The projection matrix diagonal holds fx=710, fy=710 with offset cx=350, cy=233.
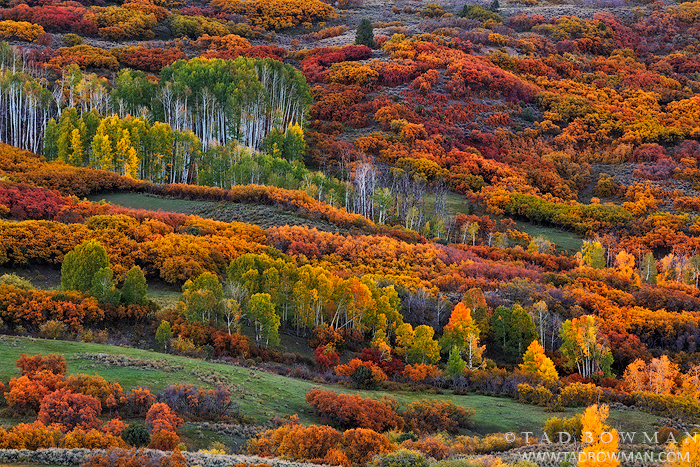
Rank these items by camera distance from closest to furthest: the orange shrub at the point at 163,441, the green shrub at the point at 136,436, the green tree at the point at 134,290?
the orange shrub at the point at 163,441 → the green shrub at the point at 136,436 → the green tree at the point at 134,290

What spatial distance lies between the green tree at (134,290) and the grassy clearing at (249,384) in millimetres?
6053

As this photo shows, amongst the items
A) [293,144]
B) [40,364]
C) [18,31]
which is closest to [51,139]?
[293,144]

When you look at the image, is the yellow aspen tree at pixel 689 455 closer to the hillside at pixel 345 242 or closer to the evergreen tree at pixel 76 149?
the hillside at pixel 345 242

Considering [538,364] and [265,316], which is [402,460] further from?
[538,364]

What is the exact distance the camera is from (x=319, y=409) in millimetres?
30234

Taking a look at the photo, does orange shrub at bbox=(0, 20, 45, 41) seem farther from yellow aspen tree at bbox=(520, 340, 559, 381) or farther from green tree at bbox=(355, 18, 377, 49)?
yellow aspen tree at bbox=(520, 340, 559, 381)

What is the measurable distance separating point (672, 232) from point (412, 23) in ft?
280

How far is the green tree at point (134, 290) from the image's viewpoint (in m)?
39.8

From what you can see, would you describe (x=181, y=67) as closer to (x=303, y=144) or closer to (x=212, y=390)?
(x=303, y=144)

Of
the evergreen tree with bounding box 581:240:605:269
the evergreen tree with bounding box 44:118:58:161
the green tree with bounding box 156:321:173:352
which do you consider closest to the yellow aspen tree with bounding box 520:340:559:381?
the green tree with bounding box 156:321:173:352

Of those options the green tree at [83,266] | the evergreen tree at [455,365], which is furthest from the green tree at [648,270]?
the green tree at [83,266]

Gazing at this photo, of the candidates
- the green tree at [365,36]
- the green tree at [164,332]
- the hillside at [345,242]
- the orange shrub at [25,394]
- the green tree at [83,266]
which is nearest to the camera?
the orange shrub at [25,394]

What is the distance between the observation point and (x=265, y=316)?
130 ft

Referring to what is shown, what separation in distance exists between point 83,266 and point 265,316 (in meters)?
10.7
